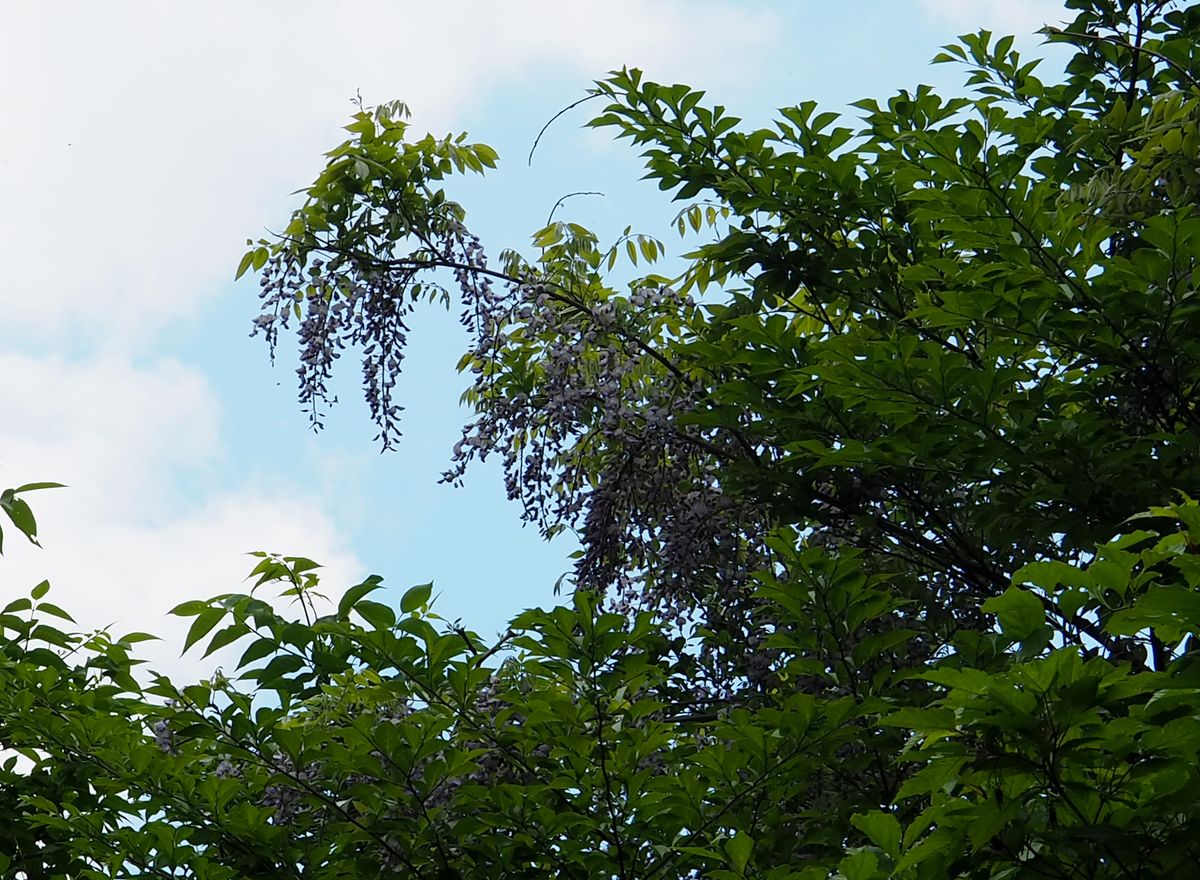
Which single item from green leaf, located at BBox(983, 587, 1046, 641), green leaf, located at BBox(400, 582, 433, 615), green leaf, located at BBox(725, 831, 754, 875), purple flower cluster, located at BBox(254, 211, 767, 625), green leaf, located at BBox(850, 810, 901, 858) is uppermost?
purple flower cluster, located at BBox(254, 211, 767, 625)

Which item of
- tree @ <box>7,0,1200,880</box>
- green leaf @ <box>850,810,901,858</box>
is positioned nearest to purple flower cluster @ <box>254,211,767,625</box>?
tree @ <box>7,0,1200,880</box>

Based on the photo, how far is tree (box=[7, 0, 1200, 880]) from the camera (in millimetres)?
2357

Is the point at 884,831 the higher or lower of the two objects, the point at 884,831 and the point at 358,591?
the lower

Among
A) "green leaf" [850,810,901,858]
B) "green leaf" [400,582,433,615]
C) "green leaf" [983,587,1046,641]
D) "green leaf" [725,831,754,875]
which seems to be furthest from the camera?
"green leaf" [400,582,433,615]

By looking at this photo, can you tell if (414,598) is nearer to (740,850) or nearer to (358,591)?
(358,591)

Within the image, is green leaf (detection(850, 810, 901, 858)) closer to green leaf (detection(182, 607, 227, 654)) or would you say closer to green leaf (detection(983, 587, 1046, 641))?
green leaf (detection(983, 587, 1046, 641))

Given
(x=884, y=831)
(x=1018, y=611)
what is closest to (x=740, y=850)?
(x=884, y=831)

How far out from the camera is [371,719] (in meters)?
3.18

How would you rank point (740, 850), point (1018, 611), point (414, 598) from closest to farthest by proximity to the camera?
point (1018, 611)
point (740, 850)
point (414, 598)

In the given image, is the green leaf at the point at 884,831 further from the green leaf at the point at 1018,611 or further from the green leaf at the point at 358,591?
the green leaf at the point at 358,591

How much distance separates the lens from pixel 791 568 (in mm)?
3361

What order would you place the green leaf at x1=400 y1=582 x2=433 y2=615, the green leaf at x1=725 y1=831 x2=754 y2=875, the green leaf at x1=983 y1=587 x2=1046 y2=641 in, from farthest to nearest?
the green leaf at x1=400 y1=582 x2=433 y2=615
the green leaf at x1=725 y1=831 x2=754 y2=875
the green leaf at x1=983 y1=587 x2=1046 y2=641

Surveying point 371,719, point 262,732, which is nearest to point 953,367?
point 371,719

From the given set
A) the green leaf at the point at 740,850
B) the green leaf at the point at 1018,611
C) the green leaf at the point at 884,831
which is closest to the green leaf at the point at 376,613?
the green leaf at the point at 740,850
